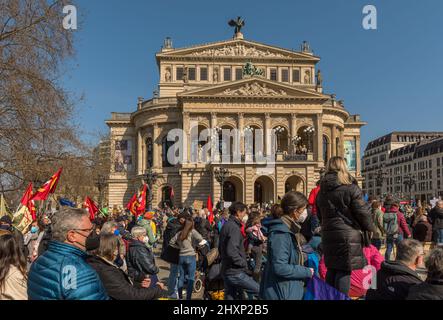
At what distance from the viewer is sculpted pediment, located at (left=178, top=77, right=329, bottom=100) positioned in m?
44.2

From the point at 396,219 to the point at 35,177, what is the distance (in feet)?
32.6

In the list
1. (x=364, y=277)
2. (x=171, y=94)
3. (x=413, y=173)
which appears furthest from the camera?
(x=413, y=173)

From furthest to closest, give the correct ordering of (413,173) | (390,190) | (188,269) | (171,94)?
(390,190)
(413,173)
(171,94)
(188,269)

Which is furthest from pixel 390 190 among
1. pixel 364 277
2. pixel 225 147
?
pixel 364 277

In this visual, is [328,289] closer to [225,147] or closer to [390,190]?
[225,147]

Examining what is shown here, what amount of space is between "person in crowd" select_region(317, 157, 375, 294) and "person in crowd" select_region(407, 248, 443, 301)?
→ 2.99 ft

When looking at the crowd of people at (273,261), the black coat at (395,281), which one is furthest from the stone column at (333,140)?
the black coat at (395,281)

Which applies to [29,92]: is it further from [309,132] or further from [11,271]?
[309,132]

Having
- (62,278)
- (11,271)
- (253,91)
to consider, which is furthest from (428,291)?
(253,91)

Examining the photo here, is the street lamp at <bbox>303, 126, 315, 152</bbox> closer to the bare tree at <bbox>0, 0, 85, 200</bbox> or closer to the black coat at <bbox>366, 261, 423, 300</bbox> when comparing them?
the bare tree at <bbox>0, 0, 85, 200</bbox>

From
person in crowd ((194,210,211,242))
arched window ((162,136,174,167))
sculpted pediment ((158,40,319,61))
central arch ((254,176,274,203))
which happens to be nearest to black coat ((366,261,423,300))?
person in crowd ((194,210,211,242))

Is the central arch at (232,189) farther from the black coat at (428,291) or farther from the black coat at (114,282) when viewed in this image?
the black coat at (428,291)
